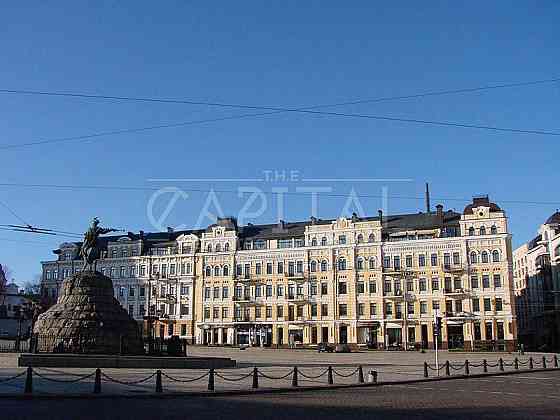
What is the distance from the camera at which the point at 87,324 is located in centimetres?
3462

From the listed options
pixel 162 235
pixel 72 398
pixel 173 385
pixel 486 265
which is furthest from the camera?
pixel 162 235

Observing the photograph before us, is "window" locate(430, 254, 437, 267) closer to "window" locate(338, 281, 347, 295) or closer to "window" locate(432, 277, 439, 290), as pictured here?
"window" locate(432, 277, 439, 290)

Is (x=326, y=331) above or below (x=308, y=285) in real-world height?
below

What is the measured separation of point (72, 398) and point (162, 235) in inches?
3049

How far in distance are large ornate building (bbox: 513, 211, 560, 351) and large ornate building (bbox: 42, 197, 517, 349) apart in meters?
12.8

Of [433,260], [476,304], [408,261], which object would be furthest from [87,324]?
[476,304]

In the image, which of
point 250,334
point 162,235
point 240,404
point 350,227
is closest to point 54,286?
point 162,235

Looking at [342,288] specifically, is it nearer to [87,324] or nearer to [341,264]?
[341,264]

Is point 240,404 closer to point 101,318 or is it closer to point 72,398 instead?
point 72,398

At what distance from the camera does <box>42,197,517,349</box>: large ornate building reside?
245ft

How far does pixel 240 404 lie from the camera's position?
1873 cm

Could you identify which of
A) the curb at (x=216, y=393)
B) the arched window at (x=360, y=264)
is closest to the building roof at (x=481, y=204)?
the arched window at (x=360, y=264)

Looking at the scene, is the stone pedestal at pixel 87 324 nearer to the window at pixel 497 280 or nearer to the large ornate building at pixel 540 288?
the window at pixel 497 280

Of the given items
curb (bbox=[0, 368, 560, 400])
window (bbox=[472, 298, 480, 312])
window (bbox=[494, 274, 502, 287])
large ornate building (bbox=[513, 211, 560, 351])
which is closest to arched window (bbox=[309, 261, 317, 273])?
window (bbox=[472, 298, 480, 312])
